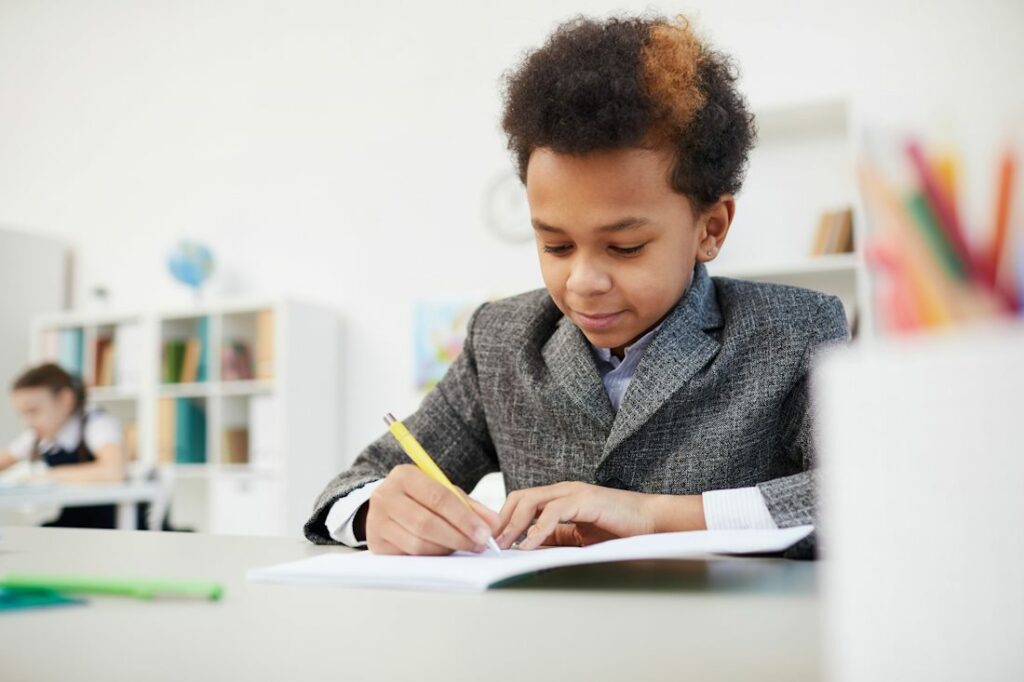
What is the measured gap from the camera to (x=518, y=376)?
3.84ft

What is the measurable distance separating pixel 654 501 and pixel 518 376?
349mm

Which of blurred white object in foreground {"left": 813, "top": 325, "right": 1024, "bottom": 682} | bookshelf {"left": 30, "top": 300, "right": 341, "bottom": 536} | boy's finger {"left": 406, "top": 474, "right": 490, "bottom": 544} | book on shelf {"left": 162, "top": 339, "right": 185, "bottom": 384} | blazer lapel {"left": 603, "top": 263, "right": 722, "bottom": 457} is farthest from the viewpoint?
book on shelf {"left": 162, "top": 339, "right": 185, "bottom": 384}

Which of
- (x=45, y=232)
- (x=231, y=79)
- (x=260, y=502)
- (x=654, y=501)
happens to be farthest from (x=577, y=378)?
(x=45, y=232)

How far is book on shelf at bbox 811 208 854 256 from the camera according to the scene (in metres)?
2.83

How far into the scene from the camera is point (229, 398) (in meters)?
3.94

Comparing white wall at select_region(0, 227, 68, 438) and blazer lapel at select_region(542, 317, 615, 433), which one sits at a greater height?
white wall at select_region(0, 227, 68, 438)

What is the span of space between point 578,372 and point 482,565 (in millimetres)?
490

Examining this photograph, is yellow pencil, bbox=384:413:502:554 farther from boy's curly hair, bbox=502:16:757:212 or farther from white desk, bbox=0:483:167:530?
white desk, bbox=0:483:167:530

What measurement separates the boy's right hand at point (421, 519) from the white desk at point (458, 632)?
12cm

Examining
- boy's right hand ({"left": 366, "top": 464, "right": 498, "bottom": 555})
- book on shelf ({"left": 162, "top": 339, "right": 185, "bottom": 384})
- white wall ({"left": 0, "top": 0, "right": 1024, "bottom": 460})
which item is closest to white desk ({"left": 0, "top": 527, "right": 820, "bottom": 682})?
boy's right hand ({"left": 366, "top": 464, "right": 498, "bottom": 555})

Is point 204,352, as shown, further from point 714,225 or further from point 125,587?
point 125,587

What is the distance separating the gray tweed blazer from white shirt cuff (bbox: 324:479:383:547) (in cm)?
1

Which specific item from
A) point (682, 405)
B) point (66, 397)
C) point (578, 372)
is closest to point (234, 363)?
point (66, 397)

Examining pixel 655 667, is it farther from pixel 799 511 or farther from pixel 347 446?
pixel 347 446
